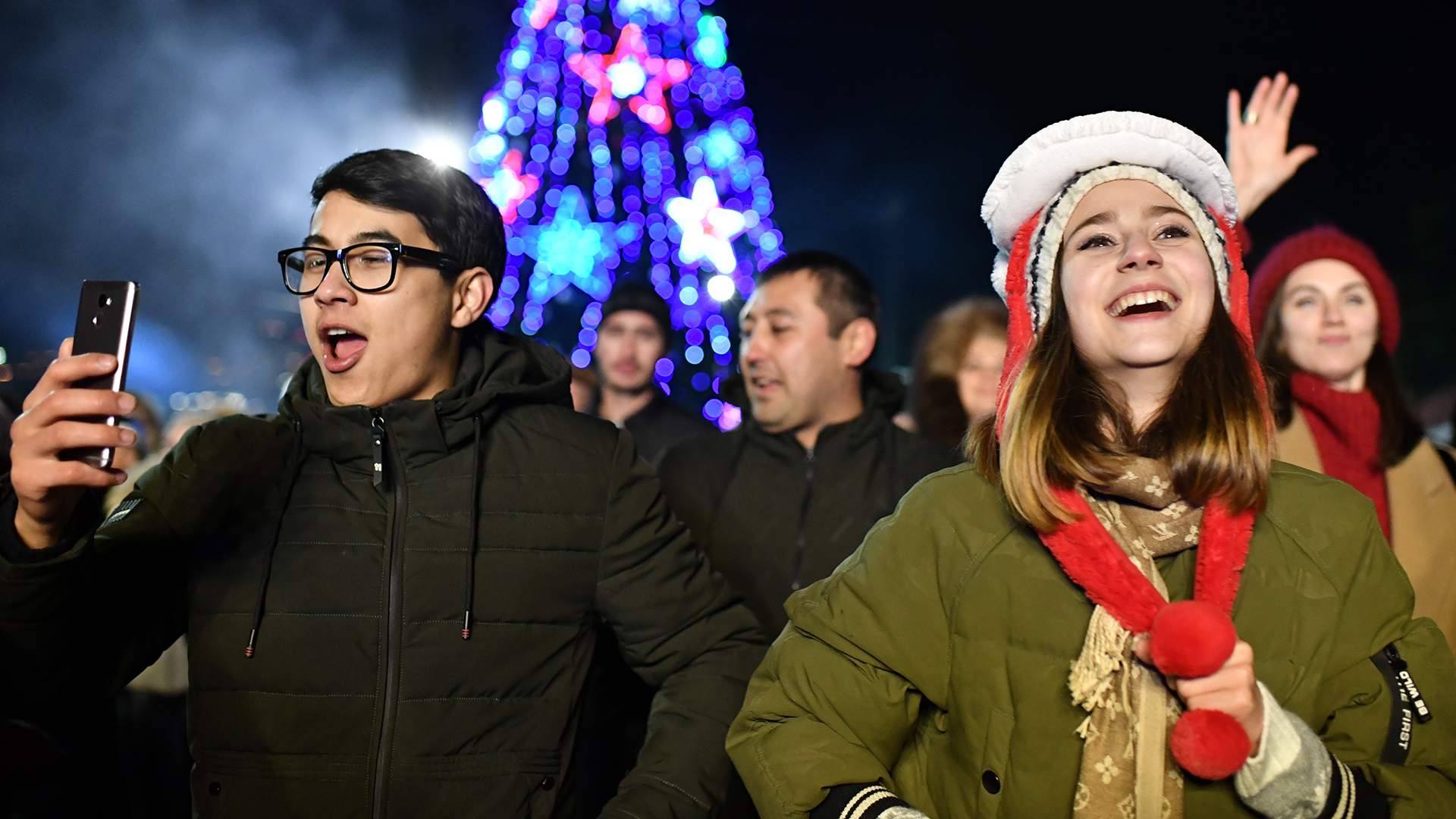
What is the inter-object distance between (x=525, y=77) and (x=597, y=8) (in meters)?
0.99

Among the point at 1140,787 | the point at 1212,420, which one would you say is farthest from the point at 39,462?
the point at 1212,420

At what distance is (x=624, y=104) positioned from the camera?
1128cm

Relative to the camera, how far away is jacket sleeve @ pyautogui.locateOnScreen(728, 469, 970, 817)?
1.96 m

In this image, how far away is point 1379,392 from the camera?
149 inches

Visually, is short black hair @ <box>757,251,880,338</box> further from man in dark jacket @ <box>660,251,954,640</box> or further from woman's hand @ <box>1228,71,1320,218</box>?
woman's hand @ <box>1228,71,1320,218</box>

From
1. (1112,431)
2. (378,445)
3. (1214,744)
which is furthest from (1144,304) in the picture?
(378,445)

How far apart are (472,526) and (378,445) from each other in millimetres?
281

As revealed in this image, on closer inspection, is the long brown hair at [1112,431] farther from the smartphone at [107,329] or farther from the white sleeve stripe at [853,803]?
the smartphone at [107,329]

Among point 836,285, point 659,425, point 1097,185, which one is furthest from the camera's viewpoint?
point 659,425

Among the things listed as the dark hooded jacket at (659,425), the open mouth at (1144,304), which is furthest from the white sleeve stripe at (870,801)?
the dark hooded jacket at (659,425)

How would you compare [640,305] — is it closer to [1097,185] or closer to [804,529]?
[804,529]

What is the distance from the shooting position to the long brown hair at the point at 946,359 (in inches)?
197

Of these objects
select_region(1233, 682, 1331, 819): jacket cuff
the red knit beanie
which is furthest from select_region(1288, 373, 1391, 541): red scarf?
select_region(1233, 682, 1331, 819): jacket cuff

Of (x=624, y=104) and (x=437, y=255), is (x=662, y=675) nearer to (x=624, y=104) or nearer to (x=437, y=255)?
(x=437, y=255)
